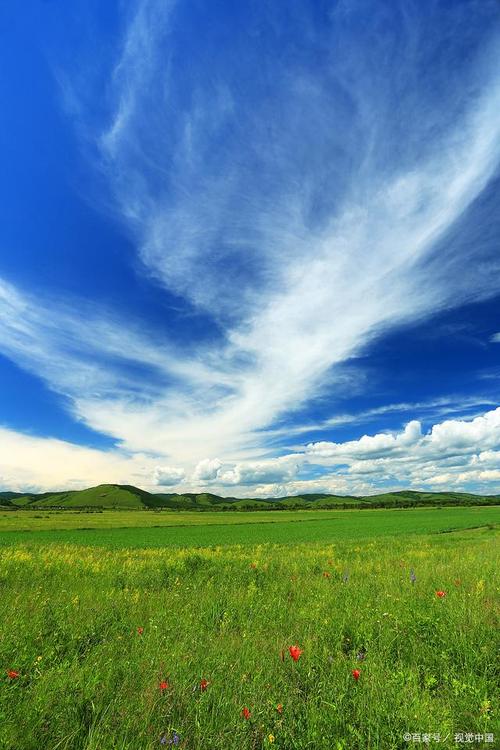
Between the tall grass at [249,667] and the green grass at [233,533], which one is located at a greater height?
the green grass at [233,533]

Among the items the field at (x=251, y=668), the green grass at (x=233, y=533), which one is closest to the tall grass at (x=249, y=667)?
the field at (x=251, y=668)

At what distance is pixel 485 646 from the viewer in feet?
16.9

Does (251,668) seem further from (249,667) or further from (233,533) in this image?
(233,533)

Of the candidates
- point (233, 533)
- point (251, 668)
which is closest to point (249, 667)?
point (251, 668)

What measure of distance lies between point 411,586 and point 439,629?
3343 millimetres

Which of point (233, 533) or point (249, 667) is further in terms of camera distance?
point (233, 533)

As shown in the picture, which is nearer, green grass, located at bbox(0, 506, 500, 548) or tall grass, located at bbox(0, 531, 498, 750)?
tall grass, located at bbox(0, 531, 498, 750)

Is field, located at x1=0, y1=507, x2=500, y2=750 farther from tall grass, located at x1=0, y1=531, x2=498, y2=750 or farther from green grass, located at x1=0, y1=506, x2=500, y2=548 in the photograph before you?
green grass, located at x1=0, y1=506, x2=500, y2=548

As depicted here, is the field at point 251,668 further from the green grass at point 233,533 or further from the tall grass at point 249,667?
the green grass at point 233,533

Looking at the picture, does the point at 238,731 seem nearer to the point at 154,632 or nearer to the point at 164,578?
the point at 154,632

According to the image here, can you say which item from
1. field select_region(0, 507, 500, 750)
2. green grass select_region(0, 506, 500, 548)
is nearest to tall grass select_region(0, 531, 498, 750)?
field select_region(0, 507, 500, 750)

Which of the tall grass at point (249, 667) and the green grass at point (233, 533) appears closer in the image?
the tall grass at point (249, 667)

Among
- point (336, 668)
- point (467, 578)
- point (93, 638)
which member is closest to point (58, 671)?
point (93, 638)

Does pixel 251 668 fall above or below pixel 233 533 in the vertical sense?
below
